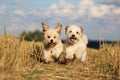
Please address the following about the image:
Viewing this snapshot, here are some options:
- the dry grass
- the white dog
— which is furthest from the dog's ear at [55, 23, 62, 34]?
the dry grass

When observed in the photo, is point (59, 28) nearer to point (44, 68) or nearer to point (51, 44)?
point (51, 44)

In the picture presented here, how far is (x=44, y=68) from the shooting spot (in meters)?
10.5

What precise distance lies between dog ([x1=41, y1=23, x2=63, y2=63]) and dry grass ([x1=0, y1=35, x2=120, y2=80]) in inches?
16.0

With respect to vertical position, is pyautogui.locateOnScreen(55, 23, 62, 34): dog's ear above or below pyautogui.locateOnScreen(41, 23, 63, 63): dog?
above

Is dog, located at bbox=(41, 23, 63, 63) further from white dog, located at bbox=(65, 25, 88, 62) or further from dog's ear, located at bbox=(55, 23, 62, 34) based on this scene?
white dog, located at bbox=(65, 25, 88, 62)

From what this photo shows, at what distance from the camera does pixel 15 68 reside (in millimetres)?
8352

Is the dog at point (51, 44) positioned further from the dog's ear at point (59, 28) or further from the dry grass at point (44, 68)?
the dry grass at point (44, 68)

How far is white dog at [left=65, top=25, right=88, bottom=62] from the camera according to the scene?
40.9 ft

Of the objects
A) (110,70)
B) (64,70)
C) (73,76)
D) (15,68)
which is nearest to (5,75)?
(15,68)

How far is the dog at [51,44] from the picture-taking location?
489 inches

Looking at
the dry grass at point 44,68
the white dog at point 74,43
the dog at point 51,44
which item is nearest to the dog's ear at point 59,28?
the dog at point 51,44

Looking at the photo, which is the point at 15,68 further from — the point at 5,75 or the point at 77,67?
the point at 77,67

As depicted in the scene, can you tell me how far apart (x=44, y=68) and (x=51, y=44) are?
219cm

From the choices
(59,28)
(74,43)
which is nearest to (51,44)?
(59,28)
